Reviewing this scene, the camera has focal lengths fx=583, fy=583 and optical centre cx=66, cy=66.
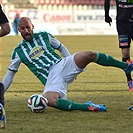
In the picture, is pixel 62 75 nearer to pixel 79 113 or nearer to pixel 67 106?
pixel 67 106

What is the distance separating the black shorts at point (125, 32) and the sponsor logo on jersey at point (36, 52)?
2531mm

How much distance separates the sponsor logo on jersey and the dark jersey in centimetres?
250

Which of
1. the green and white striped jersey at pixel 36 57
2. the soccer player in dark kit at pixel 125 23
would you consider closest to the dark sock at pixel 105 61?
the green and white striped jersey at pixel 36 57

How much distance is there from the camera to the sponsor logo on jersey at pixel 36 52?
7246 millimetres

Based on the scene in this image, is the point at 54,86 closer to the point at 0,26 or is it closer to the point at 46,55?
the point at 46,55

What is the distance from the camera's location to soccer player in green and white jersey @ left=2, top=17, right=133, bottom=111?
6.78 m

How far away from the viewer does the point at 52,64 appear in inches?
283

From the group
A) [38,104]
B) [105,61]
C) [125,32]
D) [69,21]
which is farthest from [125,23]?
[69,21]

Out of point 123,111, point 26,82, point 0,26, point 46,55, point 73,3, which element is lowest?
point 73,3

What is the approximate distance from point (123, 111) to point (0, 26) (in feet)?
5.85

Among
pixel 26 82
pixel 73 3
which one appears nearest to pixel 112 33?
pixel 73 3

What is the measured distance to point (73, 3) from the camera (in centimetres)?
5528

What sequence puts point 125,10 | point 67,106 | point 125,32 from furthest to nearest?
point 125,32 → point 125,10 → point 67,106

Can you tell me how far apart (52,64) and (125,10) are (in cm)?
261
